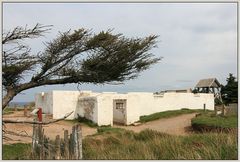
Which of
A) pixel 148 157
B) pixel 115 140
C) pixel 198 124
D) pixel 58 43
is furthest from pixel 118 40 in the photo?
pixel 198 124

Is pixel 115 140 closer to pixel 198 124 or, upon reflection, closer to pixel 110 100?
pixel 198 124

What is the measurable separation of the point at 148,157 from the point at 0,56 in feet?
8.69

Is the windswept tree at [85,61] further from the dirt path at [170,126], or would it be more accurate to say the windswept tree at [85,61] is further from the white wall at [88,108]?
the white wall at [88,108]

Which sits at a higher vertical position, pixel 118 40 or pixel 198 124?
pixel 118 40

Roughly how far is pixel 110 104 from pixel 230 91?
16.2m

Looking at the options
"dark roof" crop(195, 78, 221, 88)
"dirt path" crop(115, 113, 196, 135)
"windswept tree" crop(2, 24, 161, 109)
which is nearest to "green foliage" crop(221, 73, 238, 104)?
"dark roof" crop(195, 78, 221, 88)

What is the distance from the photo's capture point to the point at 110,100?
22016 millimetres

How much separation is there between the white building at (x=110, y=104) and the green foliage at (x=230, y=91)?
685cm

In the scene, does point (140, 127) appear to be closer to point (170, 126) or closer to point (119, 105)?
point (170, 126)

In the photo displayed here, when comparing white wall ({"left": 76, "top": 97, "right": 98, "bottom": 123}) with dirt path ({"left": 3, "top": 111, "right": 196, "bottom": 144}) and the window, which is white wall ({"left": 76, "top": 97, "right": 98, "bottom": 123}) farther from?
the window

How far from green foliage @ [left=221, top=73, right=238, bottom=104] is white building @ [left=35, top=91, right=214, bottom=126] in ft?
22.5

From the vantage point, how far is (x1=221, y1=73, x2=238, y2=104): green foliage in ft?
111

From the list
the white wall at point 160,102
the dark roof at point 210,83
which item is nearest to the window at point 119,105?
the white wall at point 160,102

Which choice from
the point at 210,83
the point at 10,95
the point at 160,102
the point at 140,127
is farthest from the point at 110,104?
the point at 10,95
